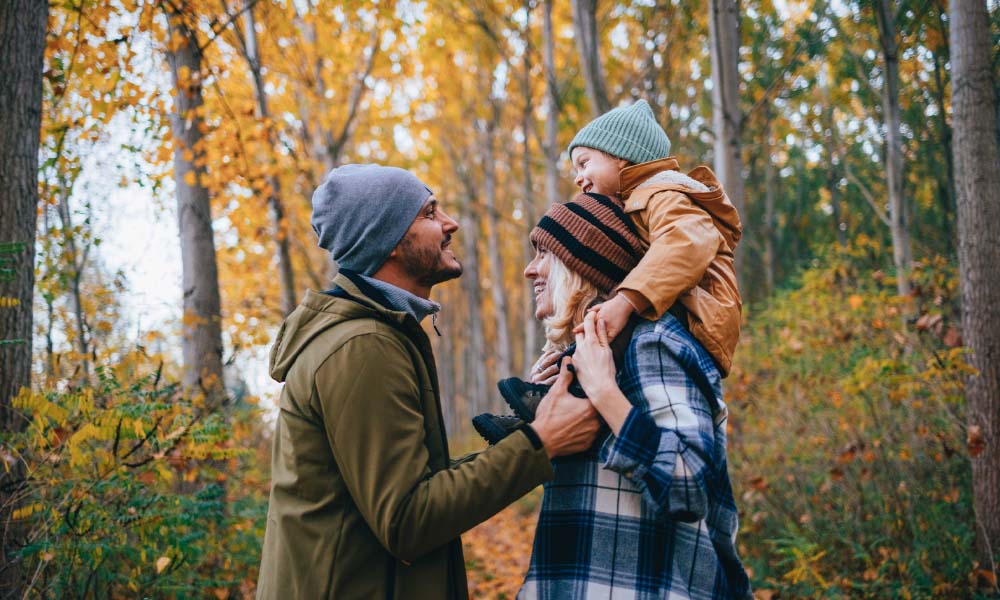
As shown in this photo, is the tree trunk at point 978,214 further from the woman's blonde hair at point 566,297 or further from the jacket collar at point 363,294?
the jacket collar at point 363,294

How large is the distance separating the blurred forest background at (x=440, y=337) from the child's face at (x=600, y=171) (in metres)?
2.63

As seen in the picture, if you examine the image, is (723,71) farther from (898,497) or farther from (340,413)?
(340,413)

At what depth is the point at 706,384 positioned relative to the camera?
208cm

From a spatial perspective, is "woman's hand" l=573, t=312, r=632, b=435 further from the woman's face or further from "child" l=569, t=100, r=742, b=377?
the woman's face

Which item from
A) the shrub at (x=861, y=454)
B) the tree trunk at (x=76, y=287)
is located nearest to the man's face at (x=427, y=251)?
the tree trunk at (x=76, y=287)

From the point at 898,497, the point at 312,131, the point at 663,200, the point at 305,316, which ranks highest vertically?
the point at 312,131

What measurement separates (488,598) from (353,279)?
504 cm

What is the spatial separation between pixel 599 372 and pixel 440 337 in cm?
165

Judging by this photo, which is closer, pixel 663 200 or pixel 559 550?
pixel 559 550

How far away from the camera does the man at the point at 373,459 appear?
1.90 metres

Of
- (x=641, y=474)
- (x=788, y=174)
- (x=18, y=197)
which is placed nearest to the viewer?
(x=641, y=474)

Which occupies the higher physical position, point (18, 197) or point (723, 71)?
point (723, 71)

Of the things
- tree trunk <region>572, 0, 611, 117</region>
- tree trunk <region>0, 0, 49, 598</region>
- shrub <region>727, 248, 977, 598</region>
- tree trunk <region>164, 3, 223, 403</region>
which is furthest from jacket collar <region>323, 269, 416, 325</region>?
tree trunk <region>572, 0, 611, 117</region>

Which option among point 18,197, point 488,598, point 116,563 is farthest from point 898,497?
point 18,197
